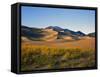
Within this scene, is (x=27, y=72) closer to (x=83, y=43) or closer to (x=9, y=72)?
(x=9, y=72)

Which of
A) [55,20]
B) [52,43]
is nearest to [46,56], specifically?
[52,43]

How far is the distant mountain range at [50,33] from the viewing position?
7.40 feet

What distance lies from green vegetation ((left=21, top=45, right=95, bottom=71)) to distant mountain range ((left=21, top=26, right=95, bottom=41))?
3.3 inches

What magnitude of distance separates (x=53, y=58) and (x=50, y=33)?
21 centimetres

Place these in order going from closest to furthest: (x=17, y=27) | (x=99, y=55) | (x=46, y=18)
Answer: (x=17, y=27)
(x=46, y=18)
(x=99, y=55)

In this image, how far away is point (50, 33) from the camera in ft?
7.68

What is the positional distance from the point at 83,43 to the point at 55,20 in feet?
1.10

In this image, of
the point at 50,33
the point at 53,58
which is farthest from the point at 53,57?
the point at 50,33

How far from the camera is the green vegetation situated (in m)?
2.25

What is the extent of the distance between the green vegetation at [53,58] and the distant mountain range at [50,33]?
0.28 feet

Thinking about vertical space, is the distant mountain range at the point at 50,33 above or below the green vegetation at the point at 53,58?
above

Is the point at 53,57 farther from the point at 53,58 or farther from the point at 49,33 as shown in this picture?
the point at 49,33

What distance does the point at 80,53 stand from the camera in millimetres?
2457

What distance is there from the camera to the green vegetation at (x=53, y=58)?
2250mm
